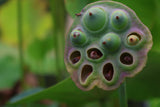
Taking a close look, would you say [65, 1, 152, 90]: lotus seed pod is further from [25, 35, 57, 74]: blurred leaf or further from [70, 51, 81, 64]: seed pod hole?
[25, 35, 57, 74]: blurred leaf

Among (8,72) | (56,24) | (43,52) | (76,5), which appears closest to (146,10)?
(76,5)

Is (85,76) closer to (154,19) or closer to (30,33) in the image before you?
(154,19)

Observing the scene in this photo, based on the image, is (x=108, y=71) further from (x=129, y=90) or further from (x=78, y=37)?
(x=129, y=90)

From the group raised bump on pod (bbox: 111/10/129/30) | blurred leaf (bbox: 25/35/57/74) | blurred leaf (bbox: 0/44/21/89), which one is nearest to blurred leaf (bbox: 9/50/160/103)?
raised bump on pod (bbox: 111/10/129/30)

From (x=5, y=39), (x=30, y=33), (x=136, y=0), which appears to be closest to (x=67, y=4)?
(x=136, y=0)

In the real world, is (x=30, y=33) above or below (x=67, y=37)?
below

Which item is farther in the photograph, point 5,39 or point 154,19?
point 5,39

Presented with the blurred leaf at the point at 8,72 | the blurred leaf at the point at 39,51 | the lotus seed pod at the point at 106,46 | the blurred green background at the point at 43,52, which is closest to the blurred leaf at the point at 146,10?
the blurred green background at the point at 43,52
